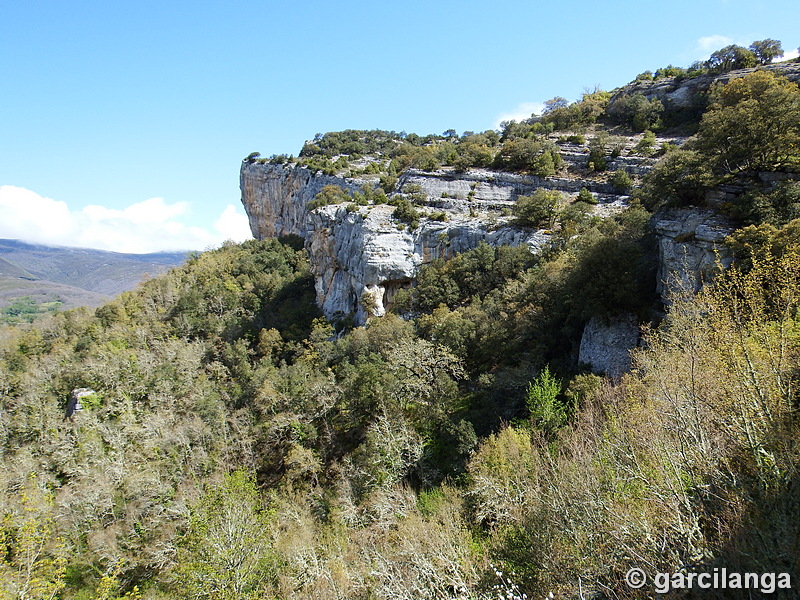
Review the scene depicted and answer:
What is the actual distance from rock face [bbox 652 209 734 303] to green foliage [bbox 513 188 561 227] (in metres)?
14.1

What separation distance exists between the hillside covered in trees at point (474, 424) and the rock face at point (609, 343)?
2.20 feet

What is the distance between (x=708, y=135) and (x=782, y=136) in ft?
8.85

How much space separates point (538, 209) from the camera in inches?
1277

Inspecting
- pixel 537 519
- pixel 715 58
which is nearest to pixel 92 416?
pixel 537 519

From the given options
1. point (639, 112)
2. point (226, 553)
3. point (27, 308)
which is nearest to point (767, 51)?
point (639, 112)

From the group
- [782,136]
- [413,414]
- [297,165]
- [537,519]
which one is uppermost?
[297,165]

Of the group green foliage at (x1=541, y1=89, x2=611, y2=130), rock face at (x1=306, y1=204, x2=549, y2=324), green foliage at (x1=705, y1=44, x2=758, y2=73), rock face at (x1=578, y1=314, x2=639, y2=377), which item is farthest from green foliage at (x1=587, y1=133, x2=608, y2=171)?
rock face at (x1=578, y1=314, x2=639, y2=377)

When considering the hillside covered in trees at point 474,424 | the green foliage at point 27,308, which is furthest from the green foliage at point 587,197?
the green foliage at point 27,308

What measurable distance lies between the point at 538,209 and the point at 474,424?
846 inches

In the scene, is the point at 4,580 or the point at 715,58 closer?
the point at 4,580

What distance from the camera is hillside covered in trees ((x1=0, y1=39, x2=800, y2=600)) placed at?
780cm

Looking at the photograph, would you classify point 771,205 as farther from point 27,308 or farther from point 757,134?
point 27,308

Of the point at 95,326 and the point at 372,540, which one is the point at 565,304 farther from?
the point at 95,326

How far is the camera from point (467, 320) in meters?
25.4
